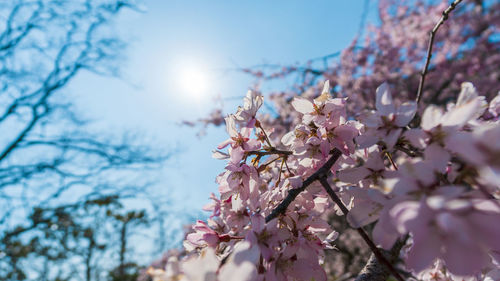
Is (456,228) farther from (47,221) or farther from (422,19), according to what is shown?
(422,19)

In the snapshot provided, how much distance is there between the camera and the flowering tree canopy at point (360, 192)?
1.19ft

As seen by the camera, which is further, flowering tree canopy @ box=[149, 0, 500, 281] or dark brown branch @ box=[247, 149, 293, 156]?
dark brown branch @ box=[247, 149, 293, 156]

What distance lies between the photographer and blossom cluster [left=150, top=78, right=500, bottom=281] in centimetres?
36

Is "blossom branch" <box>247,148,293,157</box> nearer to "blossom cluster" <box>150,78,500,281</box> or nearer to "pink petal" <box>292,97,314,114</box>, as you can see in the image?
"blossom cluster" <box>150,78,500,281</box>

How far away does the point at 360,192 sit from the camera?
1.74 feet

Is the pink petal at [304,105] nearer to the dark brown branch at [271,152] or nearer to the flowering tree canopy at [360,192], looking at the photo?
the flowering tree canopy at [360,192]

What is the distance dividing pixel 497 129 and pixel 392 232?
0.19 meters

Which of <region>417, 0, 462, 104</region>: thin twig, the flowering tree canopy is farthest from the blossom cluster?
<region>417, 0, 462, 104</region>: thin twig

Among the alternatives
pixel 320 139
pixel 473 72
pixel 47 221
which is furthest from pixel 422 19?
pixel 47 221

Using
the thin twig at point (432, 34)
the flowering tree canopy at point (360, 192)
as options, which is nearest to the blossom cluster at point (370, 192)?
the flowering tree canopy at point (360, 192)

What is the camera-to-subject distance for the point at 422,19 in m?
7.60

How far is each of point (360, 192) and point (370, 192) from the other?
75 mm

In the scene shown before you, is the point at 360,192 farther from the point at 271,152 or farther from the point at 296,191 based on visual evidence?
the point at 271,152

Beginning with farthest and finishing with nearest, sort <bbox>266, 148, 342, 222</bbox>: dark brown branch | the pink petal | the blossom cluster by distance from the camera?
the pink petal, <bbox>266, 148, 342, 222</bbox>: dark brown branch, the blossom cluster
